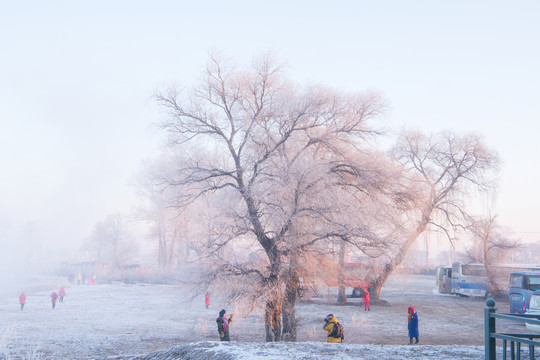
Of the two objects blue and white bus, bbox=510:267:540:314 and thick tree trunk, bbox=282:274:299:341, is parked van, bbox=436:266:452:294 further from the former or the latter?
thick tree trunk, bbox=282:274:299:341

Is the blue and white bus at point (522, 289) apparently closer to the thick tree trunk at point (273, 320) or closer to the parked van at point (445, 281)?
the parked van at point (445, 281)

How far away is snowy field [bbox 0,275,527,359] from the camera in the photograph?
425 inches

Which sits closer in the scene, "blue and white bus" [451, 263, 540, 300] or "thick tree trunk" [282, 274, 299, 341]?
"thick tree trunk" [282, 274, 299, 341]

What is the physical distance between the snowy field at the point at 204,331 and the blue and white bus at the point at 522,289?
2.35 metres

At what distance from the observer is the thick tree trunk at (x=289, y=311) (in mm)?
17453

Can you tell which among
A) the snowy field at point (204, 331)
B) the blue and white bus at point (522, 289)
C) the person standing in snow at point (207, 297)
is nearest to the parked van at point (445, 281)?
the snowy field at point (204, 331)

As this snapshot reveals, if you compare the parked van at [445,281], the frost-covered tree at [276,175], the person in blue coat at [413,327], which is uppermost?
the frost-covered tree at [276,175]

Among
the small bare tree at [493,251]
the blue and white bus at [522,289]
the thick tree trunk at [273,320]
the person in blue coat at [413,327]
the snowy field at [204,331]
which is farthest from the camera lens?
the small bare tree at [493,251]

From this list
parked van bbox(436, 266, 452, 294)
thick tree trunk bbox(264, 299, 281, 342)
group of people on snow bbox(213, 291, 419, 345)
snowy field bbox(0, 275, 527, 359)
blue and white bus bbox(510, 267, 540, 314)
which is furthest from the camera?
parked van bbox(436, 266, 452, 294)

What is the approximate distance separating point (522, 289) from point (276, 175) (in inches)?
795

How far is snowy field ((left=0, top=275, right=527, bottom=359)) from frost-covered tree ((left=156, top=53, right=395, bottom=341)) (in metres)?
2.41

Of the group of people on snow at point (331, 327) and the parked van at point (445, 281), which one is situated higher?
the group of people on snow at point (331, 327)

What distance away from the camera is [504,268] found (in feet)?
130

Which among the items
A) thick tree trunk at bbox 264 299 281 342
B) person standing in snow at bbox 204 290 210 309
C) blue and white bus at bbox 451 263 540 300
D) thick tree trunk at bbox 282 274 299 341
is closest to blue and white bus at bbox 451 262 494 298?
blue and white bus at bbox 451 263 540 300
